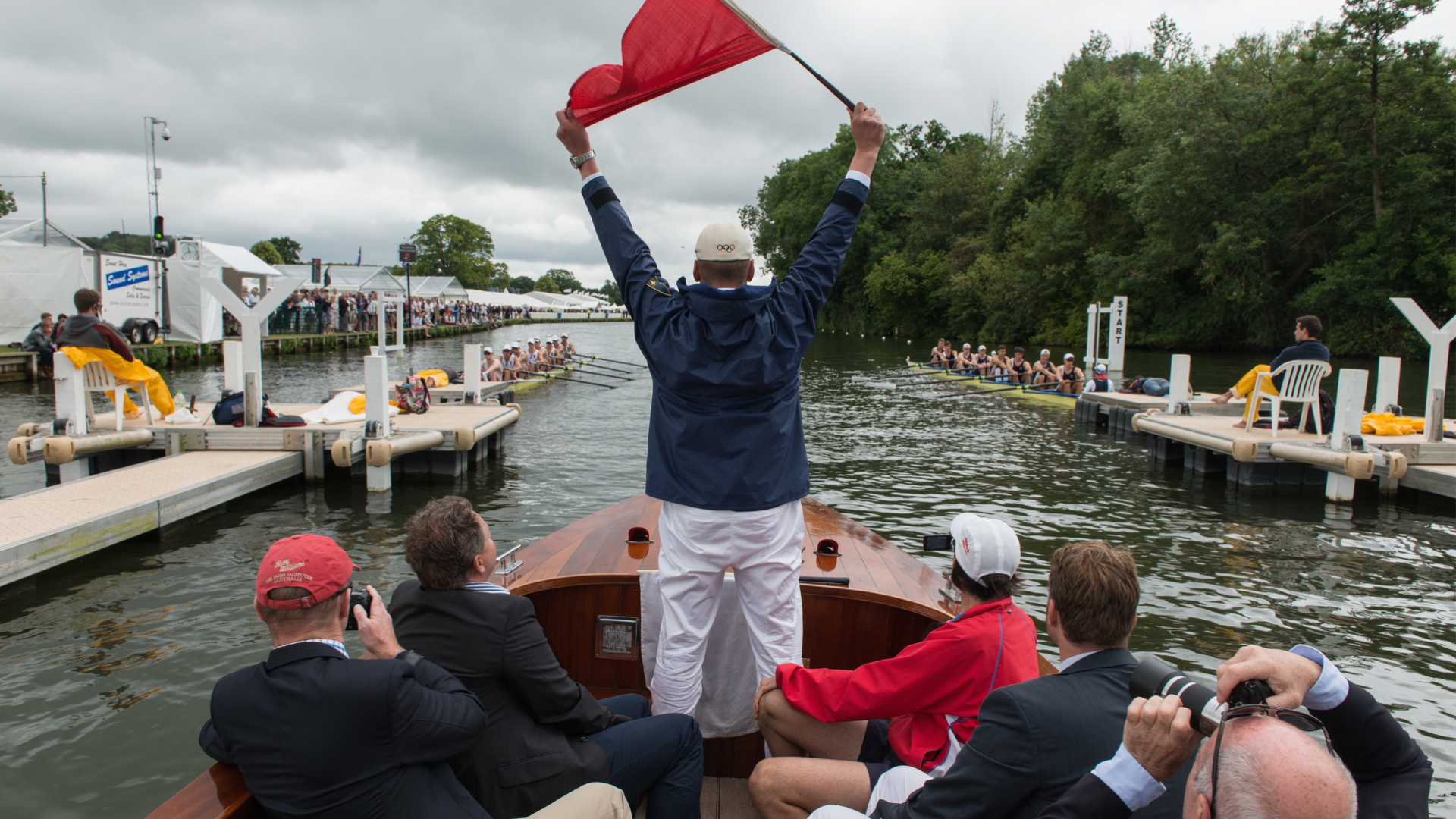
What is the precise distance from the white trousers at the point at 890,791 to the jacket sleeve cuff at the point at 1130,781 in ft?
2.44

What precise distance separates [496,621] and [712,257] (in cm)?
109

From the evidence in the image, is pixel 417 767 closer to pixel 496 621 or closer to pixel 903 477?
pixel 496 621

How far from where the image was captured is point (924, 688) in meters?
2.18

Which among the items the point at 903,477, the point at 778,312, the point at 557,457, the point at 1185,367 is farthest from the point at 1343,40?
the point at 778,312

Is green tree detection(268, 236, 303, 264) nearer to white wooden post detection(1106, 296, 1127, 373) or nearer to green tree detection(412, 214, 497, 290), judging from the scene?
green tree detection(412, 214, 497, 290)

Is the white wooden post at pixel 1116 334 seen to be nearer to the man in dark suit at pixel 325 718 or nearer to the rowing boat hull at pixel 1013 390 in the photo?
the rowing boat hull at pixel 1013 390

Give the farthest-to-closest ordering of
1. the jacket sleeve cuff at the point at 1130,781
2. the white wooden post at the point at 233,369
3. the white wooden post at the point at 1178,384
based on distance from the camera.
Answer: the white wooden post at the point at 1178,384, the white wooden post at the point at 233,369, the jacket sleeve cuff at the point at 1130,781

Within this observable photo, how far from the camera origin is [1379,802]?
4.64 ft

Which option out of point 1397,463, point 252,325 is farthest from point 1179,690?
point 252,325

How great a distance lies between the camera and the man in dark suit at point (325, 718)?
1.62 m

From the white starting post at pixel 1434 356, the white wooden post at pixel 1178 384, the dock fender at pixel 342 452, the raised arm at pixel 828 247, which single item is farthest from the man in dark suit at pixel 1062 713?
the white wooden post at pixel 1178 384

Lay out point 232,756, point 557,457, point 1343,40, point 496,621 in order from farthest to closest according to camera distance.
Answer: point 1343,40
point 557,457
point 496,621
point 232,756

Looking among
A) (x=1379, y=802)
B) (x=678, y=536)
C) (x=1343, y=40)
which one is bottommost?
(x=1379, y=802)

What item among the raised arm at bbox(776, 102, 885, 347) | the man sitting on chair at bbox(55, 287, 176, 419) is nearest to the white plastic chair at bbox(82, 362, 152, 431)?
the man sitting on chair at bbox(55, 287, 176, 419)
